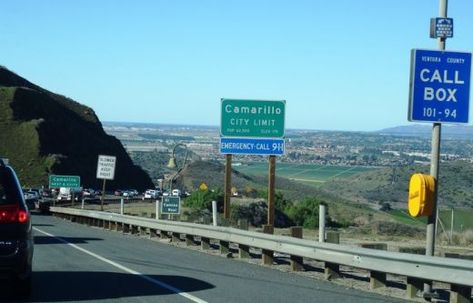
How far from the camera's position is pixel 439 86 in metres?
12.1

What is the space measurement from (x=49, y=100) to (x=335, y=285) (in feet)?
354

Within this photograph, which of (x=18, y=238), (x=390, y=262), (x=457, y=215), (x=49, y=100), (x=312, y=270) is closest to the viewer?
(x=18, y=238)

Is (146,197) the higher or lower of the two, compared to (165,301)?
lower

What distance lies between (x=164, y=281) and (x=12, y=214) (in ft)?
13.2

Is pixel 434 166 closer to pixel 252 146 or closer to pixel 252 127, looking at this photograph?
pixel 252 146

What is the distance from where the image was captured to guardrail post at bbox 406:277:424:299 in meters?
12.1

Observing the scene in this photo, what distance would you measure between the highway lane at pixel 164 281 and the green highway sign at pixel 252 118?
584 centimetres

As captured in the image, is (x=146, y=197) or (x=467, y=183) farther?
(x=146, y=197)

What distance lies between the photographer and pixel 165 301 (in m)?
11.4

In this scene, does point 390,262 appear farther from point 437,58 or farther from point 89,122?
point 89,122

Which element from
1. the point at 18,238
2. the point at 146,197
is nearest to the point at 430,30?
the point at 18,238

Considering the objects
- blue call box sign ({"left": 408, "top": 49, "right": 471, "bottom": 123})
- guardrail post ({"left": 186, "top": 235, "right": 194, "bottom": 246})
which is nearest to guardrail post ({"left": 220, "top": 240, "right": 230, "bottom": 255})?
guardrail post ({"left": 186, "top": 235, "right": 194, "bottom": 246})

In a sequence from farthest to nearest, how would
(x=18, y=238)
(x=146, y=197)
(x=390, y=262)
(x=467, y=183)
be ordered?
A: (x=146, y=197), (x=467, y=183), (x=390, y=262), (x=18, y=238)

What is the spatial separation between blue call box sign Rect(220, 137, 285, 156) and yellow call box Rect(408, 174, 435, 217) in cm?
1240
